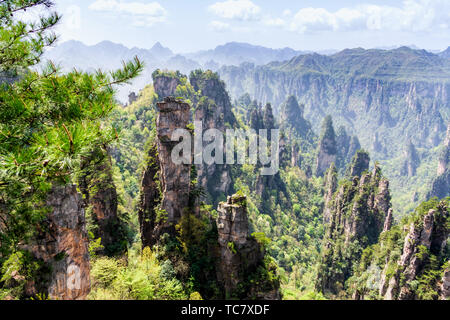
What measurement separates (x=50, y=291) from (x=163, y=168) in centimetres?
1520

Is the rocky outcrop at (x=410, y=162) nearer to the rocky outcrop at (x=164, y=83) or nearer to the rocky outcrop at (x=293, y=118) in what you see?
the rocky outcrop at (x=293, y=118)

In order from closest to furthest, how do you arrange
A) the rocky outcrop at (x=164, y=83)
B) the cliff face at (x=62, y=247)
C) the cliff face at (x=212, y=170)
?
the cliff face at (x=62, y=247) → the cliff face at (x=212, y=170) → the rocky outcrop at (x=164, y=83)

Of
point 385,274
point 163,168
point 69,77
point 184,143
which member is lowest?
point 385,274

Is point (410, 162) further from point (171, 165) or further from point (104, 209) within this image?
point (104, 209)

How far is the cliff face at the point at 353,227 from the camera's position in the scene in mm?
43938

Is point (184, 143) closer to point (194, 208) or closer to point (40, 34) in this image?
point (194, 208)

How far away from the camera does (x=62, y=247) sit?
318 inches

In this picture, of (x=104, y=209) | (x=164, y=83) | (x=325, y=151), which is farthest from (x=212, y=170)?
(x=325, y=151)

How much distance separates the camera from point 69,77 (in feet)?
19.2

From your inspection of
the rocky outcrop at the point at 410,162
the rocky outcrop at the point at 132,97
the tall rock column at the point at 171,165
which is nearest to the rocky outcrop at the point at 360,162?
the tall rock column at the point at 171,165

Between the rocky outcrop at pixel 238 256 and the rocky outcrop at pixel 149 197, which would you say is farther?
the rocky outcrop at pixel 149 197

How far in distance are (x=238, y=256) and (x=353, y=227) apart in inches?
1353

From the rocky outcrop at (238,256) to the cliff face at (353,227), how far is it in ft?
93.7
